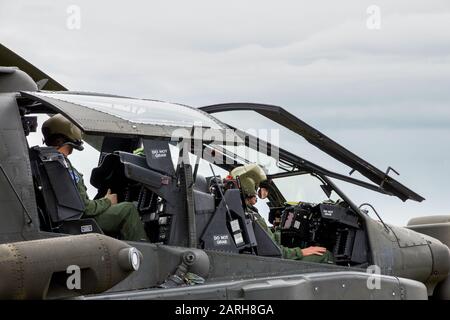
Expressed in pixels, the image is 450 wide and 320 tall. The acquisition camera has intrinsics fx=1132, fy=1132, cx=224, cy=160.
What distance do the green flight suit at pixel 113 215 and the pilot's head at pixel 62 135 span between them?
1.06 feet

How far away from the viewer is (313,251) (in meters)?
10.3

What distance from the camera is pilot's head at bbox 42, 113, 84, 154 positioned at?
9.30 metres

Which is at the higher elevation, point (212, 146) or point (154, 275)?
point (212, 146)

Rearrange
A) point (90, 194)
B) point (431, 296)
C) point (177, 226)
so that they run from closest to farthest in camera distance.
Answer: point (177, 226) → point (90, 194) → point (431, 296)

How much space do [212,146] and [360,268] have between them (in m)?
1.73

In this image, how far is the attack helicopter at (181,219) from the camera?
24.9 feet

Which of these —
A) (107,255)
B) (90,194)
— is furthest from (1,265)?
(90,194)

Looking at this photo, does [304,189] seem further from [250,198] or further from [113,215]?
[113,215]

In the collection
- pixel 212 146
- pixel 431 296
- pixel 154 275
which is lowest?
pixel 431 296

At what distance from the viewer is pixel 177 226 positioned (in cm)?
912

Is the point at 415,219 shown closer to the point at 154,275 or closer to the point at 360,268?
the point at 360,268

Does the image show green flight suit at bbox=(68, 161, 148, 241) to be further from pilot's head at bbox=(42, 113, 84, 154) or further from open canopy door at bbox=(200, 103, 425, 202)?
open canopy door at bbox=(200, 103, 425, 202)

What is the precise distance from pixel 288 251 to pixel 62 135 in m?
2.32

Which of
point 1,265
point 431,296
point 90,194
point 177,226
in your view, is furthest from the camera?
point 431,296
